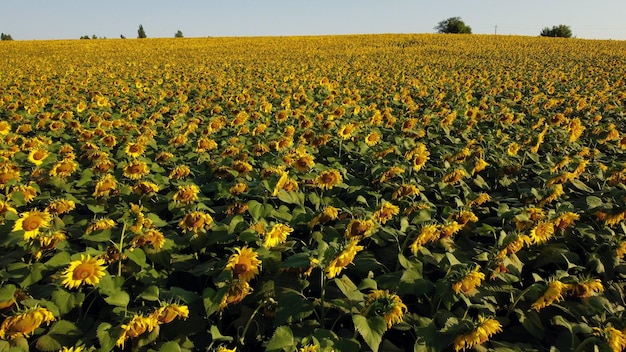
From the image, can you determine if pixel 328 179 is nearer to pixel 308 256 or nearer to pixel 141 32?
→ pixel 308 256

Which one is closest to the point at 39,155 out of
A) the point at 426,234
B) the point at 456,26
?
the point at 426,234

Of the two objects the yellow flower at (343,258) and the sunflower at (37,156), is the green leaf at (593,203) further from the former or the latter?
the sunflower at (37,156)

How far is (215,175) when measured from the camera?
4.23m

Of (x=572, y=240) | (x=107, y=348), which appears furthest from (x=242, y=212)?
(x=572, y=240)

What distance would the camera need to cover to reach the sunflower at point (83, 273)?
232 centimetres

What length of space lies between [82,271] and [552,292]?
101 inches

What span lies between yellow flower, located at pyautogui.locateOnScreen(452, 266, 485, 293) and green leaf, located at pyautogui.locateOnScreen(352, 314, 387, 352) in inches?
21.1

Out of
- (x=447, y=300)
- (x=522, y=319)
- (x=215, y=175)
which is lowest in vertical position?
(x=522, y=319)

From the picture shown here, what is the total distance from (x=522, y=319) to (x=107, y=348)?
2173 mm

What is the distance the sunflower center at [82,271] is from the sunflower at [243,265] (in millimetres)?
785

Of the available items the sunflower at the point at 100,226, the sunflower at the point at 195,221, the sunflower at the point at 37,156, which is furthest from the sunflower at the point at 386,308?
the sunflower at the point at 37,156

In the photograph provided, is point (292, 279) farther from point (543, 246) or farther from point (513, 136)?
point (513, 136)

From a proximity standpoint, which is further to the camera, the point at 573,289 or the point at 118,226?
the point at 118,226

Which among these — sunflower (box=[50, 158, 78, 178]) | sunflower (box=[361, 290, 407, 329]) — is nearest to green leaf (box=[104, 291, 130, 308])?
sunflower (box=[361, 290, 407, 329])
